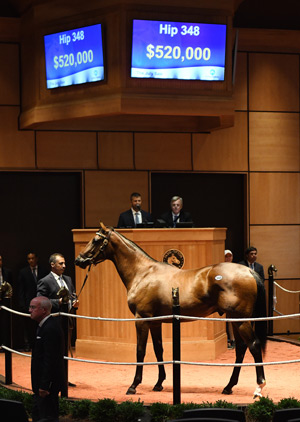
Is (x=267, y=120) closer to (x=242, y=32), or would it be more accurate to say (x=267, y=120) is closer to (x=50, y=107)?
(x=242, y=32)

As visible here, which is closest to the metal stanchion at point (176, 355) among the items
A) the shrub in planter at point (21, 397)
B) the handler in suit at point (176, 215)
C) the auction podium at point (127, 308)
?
the shrub in planter at point (21, 397)

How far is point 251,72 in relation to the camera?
596 inches

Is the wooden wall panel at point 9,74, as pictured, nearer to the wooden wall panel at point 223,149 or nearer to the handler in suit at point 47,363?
the wooden wall panel at point 223,149

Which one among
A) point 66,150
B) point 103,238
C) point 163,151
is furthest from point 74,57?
point 103,238

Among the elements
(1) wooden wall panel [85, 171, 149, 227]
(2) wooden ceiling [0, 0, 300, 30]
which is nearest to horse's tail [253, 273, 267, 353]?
(1) wooden wall panel [85, 171, 149, 227]

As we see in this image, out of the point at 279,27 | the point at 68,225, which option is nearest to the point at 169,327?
the point at 68,225

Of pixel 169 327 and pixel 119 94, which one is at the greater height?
pixel 119 94

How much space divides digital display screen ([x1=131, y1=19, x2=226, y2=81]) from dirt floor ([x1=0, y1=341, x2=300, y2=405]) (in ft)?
14.4

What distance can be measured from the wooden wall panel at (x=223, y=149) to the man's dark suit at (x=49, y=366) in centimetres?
844

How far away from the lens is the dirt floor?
29.7 feet

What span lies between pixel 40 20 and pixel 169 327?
5.50 metres

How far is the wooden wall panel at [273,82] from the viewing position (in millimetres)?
15164

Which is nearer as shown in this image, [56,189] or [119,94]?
[119,94]

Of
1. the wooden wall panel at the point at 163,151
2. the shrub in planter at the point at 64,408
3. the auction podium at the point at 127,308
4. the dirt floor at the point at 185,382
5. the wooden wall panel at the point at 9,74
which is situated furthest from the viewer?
the wooden wall panel at the point at 163,151
